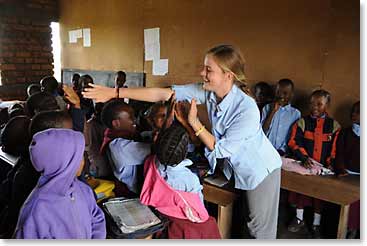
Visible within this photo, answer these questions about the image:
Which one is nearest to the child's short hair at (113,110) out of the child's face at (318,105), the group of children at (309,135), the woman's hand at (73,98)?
the woman's hand at (73,98)

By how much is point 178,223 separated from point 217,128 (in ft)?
0.95

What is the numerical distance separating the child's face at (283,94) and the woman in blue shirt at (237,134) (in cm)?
66

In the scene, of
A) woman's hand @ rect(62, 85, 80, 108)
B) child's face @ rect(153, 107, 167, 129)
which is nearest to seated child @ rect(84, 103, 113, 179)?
woman's hand @ rect(62, 85, 80, 108)

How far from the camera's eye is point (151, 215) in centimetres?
85

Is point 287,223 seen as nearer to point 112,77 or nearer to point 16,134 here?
point 16,134

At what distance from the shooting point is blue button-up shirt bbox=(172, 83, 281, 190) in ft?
2.89

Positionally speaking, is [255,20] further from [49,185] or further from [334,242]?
[49,185]

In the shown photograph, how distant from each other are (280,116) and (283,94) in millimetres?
106

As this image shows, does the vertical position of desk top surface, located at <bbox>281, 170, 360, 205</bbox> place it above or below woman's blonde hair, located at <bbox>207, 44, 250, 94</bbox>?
below

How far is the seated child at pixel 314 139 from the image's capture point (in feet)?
4.12

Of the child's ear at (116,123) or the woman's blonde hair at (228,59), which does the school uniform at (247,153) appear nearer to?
the woman's blonde hair at (228,59)

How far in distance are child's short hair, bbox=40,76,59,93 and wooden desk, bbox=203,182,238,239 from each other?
84cm

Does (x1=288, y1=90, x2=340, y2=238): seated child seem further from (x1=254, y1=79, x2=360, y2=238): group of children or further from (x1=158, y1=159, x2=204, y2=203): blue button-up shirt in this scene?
(x1=158, y1=159, x2=204, y2=203): blue button-up shirt

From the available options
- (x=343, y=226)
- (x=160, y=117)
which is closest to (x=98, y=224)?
(x=160, y=117)
